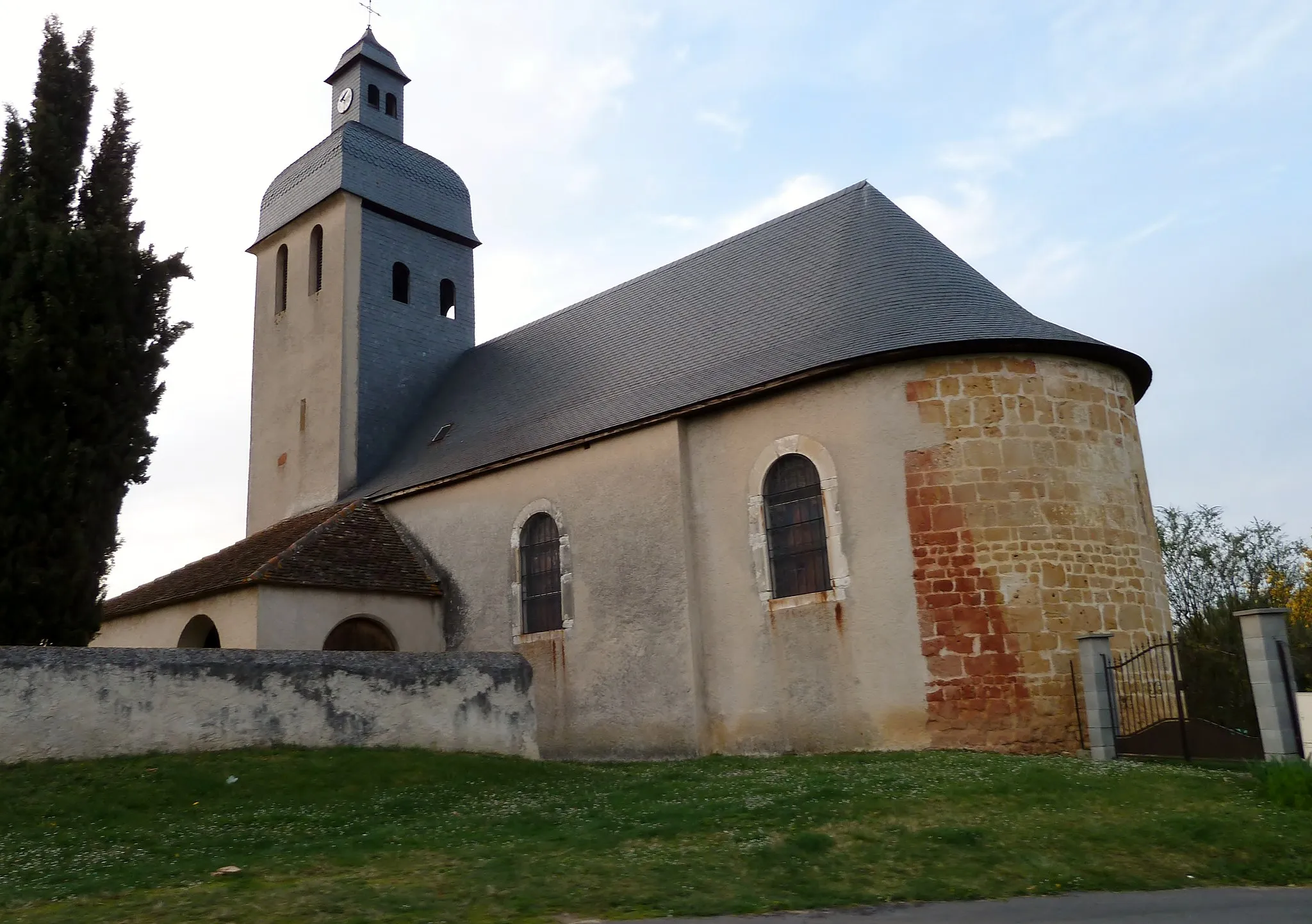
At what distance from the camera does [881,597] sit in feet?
41.4

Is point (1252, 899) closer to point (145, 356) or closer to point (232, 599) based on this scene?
point (145, 356)

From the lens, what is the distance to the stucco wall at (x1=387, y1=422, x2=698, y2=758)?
560 inches

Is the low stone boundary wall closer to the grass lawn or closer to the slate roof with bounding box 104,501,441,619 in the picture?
the grass lawn

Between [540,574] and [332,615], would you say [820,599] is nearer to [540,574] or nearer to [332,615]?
[540,574]

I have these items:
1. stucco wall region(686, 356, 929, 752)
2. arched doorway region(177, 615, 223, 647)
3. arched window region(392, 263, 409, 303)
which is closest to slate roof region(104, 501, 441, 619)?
arched doorway region(177, 615, 223, 647)

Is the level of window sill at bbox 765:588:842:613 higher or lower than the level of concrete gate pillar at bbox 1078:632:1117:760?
higher

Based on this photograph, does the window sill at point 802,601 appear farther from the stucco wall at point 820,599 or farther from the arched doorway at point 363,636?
the arched doorway at point 363,636

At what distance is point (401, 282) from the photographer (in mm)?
23109

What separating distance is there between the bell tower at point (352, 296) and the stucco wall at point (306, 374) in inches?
1.2

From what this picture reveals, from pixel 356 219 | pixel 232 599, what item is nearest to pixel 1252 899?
pixel 232 599

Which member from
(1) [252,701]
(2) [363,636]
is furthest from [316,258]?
(1) [252,701]

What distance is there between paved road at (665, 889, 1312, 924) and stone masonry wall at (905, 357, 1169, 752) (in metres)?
5.54

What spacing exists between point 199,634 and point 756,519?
9578mm

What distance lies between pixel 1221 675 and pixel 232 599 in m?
17.5
